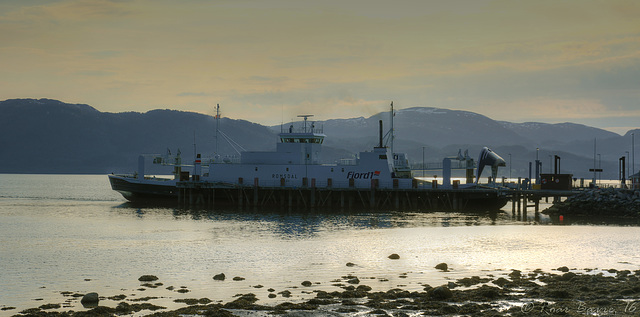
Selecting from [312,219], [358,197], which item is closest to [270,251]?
[312,219]

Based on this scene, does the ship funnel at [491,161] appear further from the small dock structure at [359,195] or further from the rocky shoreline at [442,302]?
the rocky shoreline at [442,302]

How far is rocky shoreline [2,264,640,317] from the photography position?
73.0 ft

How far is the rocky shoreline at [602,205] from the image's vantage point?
62.4 metres

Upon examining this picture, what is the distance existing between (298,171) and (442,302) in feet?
168

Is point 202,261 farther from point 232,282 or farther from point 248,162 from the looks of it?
point 248,162

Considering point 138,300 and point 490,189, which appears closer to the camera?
point 138,300

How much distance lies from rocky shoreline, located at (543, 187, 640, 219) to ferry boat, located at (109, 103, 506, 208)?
1642 centimetres

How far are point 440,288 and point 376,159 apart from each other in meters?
48.6

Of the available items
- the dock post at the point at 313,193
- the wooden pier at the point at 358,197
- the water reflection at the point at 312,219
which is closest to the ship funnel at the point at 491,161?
the wooden pier at the point at 358,197

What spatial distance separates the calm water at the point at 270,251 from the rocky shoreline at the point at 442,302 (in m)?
1.00

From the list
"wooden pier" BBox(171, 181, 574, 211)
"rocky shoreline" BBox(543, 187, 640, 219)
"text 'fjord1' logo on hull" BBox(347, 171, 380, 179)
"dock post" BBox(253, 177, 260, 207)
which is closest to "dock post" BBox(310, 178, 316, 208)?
"wooden pier" BBox(171, 181, 574, 211)

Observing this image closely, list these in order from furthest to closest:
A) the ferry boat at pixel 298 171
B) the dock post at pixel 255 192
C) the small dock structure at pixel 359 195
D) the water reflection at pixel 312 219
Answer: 1. the dock post at pixel 255 192
2. the ferry boat at pixel 298 171
3. the small dock structure at pixel 359 195
4. the water reflection at pixel 312 219

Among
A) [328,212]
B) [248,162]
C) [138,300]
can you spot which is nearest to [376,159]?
[328,212]

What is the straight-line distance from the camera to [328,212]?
6794cm
